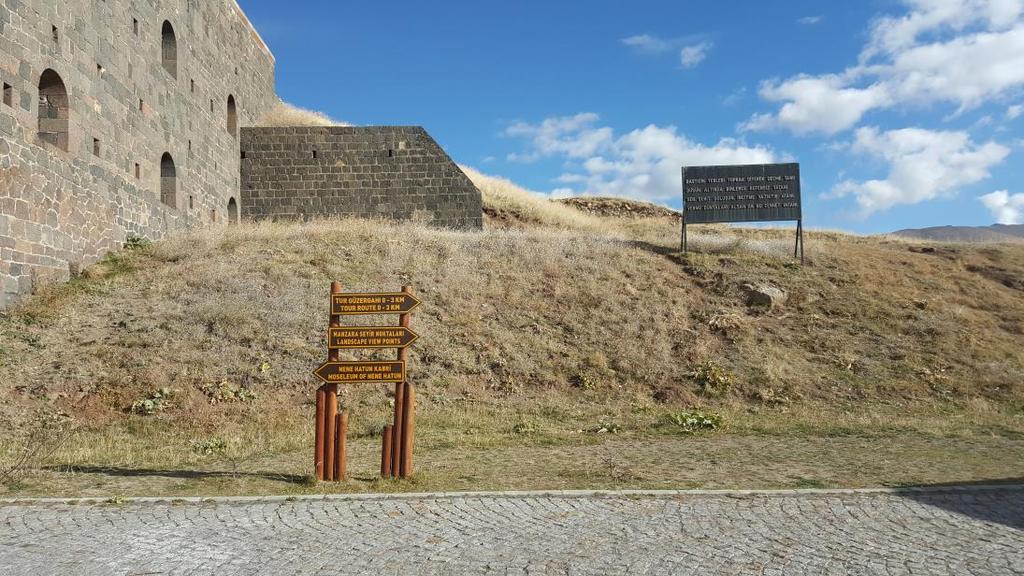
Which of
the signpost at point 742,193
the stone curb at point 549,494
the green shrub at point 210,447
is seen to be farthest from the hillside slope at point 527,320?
the stone curb at point 549,494

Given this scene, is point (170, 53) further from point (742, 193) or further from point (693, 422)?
point (693, 422)

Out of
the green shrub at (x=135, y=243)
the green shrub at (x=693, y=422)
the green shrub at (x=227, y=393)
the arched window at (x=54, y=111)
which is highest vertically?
the arched window at (x=54, y=111)

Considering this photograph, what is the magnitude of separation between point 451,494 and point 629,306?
9.99 meters

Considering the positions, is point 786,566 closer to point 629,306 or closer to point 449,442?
point 449,442

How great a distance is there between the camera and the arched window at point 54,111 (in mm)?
14602

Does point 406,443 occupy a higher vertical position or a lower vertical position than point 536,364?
lower

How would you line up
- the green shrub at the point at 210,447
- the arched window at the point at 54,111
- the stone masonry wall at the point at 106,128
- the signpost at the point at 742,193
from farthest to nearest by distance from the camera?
the signpost at the point at 742,193 → the arched window at the point at 54,111 → the stone masonry wall at the point at 106,128 → the green shrub at the point at 210,447

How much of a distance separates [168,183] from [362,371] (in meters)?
14.4

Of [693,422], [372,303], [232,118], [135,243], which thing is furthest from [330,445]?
[232,118]

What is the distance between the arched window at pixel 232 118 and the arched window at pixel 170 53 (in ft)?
14.3

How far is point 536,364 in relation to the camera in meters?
14.2

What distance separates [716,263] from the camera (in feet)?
62.8

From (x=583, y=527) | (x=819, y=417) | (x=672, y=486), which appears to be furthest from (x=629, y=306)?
(x=583, y=527)

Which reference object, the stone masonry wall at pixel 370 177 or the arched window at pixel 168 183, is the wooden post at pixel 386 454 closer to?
the arched window at pixel 168 183
